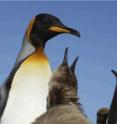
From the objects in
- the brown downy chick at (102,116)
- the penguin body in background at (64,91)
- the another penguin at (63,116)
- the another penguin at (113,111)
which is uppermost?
the penguin body in background at (64,91)

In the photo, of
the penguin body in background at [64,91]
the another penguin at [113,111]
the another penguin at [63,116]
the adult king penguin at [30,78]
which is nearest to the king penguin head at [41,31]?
the adult king penguin at [30,78]

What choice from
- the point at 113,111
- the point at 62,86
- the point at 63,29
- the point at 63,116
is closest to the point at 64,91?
the point at 62,86

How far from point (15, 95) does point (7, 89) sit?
0.20m

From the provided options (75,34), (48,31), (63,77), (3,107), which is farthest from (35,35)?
(63,77)

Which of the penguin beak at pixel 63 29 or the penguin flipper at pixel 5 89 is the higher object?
the penguin beak at pixel 63 29

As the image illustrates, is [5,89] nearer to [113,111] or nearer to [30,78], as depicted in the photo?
[30,78]

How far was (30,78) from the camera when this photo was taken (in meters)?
6.09

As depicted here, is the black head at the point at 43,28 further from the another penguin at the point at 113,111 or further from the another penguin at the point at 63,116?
→ the another penguin at the point at 63,116

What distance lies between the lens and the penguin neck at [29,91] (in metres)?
5.72

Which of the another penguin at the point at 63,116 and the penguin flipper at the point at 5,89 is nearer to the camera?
the another penguin at the point at 63,116

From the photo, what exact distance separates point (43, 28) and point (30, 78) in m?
0.93

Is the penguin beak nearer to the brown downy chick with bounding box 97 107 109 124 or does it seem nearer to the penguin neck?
the penguin neck

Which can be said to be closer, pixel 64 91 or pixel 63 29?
pixel 64 91

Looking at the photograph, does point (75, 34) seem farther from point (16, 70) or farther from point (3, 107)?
point (3, 107)
